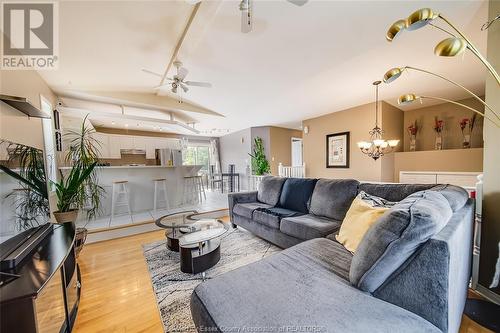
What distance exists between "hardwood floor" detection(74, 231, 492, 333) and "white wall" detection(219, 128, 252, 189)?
4733mm

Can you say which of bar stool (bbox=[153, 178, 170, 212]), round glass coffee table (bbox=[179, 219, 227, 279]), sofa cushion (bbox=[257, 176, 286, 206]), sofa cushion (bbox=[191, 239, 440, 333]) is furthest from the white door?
sofa cushion (bbox=[191, 239, 440, 333])

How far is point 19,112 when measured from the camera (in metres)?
1.99

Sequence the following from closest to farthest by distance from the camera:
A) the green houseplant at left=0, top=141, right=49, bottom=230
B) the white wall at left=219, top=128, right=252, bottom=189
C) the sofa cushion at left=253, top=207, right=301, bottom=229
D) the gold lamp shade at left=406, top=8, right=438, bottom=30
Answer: the gold lamp shade at left=406, top=8, right=438, bottom=30, the green houseplant at left=0, top=141, right=49, bottom=230, the sofa cushion at left=253, top=207, right=301, bottom=229, the white wall at left=219, top=128, right=252, bottom=189

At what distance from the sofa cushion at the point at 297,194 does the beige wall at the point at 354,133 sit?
2351 mm

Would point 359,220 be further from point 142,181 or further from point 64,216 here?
point 142,181

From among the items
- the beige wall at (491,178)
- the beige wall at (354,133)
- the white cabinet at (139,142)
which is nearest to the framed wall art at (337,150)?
the beige wall at (354,133)

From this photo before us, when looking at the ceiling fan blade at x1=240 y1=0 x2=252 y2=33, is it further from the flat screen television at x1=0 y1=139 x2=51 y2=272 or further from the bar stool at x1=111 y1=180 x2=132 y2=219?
the bar stool at x1=111 y1=180 x2=132 y2=219

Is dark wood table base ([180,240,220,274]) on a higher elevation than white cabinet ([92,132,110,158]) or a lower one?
lower

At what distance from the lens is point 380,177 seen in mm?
4160

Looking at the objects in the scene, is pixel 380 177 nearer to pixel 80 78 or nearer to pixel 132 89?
pixel 132 89

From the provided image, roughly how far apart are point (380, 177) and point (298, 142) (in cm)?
355

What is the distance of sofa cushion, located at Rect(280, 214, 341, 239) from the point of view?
1.97m

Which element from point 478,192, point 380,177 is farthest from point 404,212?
point 380,177
